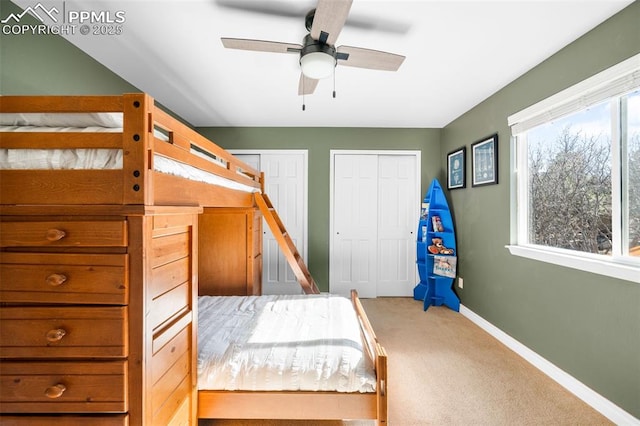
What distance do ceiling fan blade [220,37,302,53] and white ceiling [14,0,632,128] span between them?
0.71 feet

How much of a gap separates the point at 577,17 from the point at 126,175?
264cm

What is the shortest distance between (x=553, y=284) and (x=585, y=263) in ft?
1.14

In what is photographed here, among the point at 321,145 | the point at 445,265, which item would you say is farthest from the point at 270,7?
the point at 445,265

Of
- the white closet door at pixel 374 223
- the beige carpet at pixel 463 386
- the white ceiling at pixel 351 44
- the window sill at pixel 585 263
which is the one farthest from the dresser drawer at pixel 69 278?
the white closet door at pixel 374 223

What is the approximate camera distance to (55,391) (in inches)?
37.2

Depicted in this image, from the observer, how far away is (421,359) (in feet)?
7.56

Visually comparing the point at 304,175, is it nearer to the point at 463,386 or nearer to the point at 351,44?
the point at 351,44

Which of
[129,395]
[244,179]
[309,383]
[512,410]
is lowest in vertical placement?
[512,410]

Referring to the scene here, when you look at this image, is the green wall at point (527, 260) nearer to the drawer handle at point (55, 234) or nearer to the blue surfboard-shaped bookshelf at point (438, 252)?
the blue surfboard-shaped bookshelf at point (438, 252)

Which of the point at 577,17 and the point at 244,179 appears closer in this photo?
the point at 577,17

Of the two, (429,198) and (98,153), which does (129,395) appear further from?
(429,198)

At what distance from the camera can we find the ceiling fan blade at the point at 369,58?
165 centimetres

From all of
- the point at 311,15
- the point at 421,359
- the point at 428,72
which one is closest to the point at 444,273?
the point at 421,359

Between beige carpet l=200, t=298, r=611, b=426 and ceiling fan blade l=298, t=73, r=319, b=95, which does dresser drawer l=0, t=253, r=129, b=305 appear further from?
ceiling fan blade l=298, t=73, r=319, b=95
